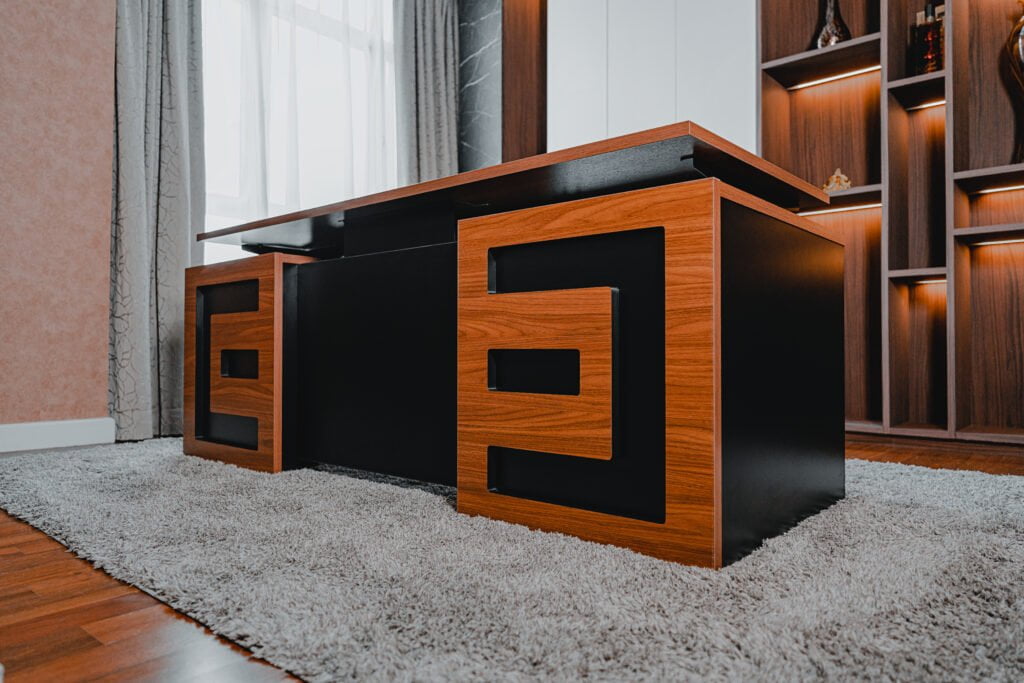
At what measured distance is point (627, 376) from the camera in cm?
102

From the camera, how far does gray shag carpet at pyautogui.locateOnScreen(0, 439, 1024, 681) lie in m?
0.65

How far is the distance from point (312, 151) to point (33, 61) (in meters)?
1.05

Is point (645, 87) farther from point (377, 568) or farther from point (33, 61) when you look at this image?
point (377, 568)

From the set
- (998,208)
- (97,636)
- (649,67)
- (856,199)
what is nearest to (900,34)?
(856,199)

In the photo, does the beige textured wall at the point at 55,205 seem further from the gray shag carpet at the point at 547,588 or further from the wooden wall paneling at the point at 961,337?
the wooden wall paneling at the point at 961,337

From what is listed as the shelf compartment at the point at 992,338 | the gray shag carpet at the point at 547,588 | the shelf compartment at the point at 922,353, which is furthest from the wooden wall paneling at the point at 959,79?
the gray shag carpet at the point at 547,588

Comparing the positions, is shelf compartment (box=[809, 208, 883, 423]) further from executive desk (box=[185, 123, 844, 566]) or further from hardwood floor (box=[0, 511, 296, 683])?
hardwood floor (box=[0, 511, 296, 683])

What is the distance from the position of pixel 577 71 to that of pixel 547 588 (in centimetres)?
308

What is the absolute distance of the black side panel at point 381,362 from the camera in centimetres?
139

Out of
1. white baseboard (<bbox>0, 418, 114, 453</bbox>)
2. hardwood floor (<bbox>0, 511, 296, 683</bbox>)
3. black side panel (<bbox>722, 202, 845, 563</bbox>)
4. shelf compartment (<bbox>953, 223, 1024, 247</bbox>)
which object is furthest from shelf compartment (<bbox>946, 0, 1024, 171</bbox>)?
white baseboard (<bbox>0, 418, 114, 453</bbox>)

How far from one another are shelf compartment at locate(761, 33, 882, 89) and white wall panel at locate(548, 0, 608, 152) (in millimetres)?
883

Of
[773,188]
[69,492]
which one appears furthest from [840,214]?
[69,492]

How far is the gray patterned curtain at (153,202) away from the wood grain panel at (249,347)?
1.68 feet

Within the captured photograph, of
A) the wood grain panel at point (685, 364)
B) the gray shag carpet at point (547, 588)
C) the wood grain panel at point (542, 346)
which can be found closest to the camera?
the gray shag carpet at point (547, 588)
